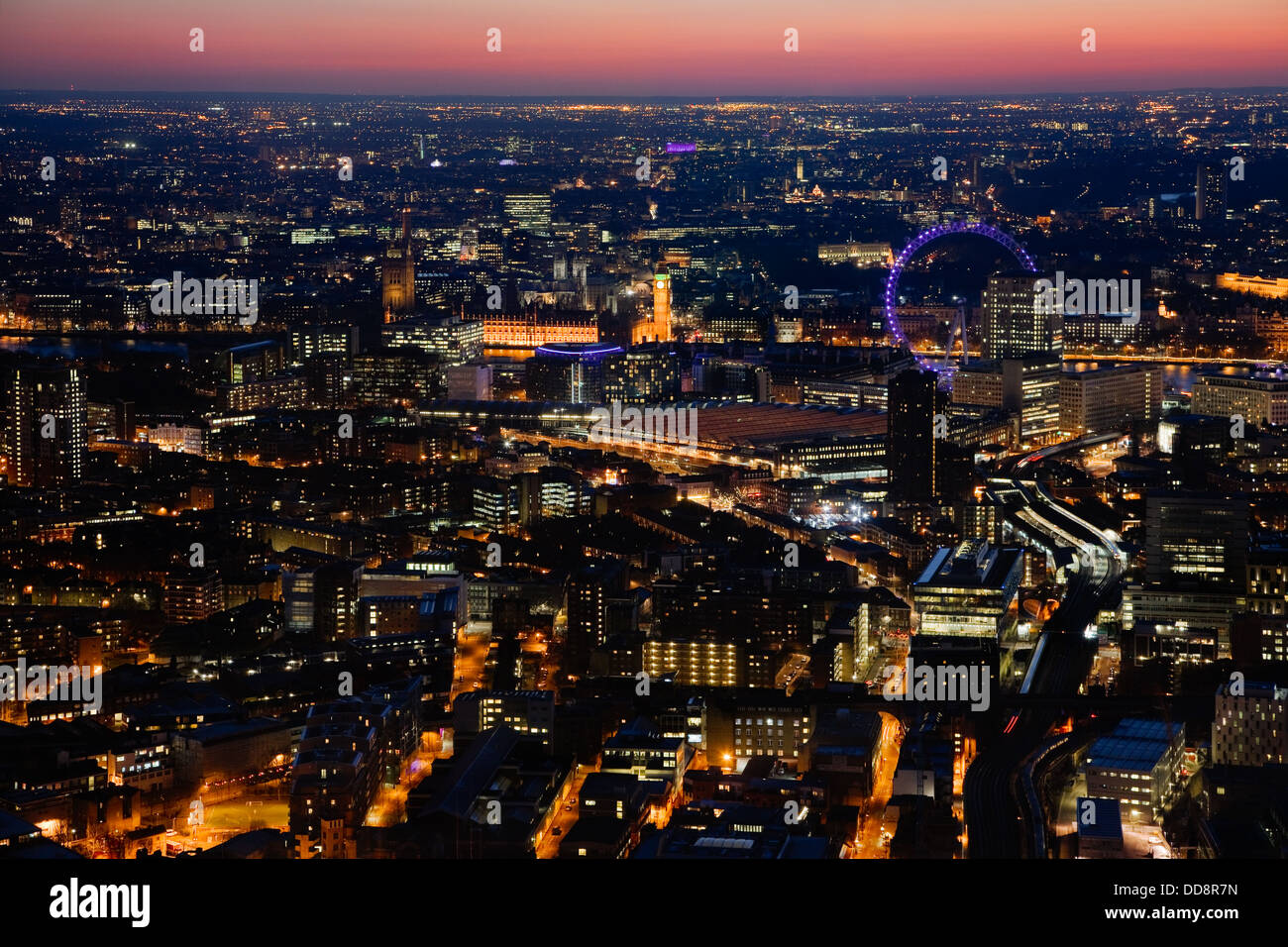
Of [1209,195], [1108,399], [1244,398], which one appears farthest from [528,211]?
[1244,398]

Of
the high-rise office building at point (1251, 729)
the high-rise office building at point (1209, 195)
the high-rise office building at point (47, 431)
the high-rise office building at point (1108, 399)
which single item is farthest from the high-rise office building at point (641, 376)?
the high-rise office building at point (1251, 729)

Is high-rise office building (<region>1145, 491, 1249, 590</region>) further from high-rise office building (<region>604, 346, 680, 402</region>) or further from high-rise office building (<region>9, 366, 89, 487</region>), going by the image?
high-rise office building (<region>604, 346, 680, 402</region>)

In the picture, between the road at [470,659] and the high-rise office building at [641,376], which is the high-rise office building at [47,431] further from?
the high-rise office building at [641,376]

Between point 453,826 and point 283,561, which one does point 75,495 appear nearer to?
point 283,561

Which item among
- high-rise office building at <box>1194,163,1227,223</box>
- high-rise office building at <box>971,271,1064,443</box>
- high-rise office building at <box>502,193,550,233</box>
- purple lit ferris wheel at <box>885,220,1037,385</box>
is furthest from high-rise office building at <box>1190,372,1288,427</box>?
high-rise office building at <box>502,193,550,233</box>

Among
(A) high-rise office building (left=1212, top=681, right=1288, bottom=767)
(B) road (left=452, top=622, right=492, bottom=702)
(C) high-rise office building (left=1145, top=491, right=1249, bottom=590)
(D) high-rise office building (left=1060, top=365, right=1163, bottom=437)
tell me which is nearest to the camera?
(A) high-rise office building (left=1212, top=681, right=1288, bottom=767)

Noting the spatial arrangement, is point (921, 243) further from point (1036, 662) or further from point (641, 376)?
point (1036, 662)
